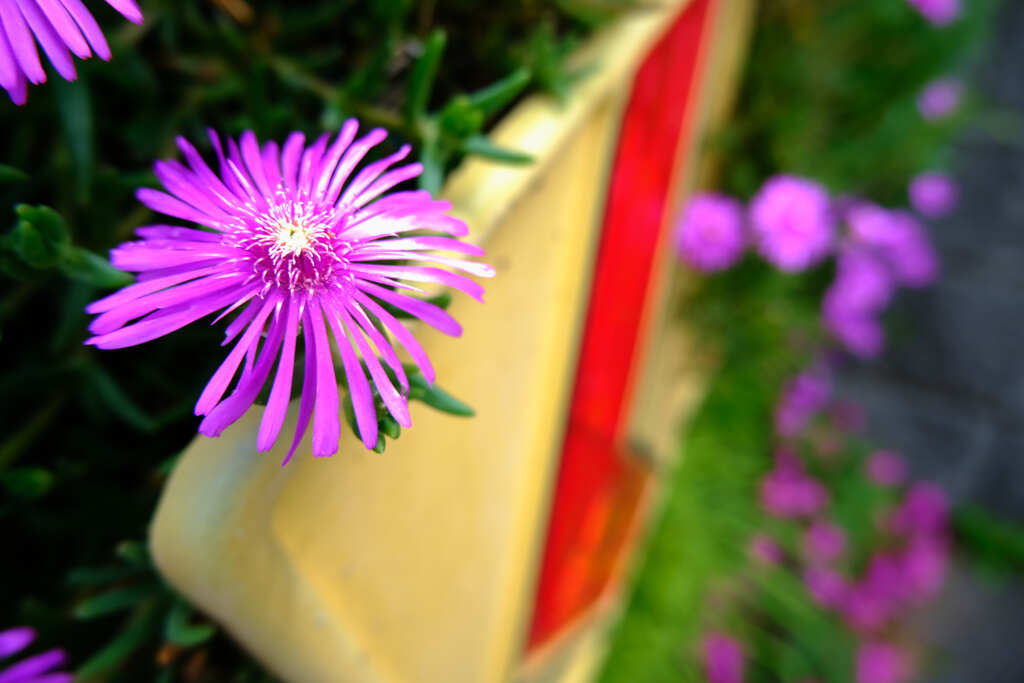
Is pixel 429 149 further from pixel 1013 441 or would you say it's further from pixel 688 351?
pixel 1013 441

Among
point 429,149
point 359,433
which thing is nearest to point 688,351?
point 429,149

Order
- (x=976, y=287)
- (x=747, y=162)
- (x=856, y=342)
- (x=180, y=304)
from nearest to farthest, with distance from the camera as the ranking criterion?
(x=180, y=304) → (x=747, y=162) → (x=856, y=342) → (x=976, y=287)

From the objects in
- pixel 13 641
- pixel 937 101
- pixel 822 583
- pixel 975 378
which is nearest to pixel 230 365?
pixel 13 641

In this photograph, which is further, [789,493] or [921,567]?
[921,567]

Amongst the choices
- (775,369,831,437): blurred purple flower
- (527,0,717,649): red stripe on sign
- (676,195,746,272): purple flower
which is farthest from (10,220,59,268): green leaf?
(775,369,831,437): blurred purple flower

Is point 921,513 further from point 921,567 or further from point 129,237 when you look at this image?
point 129,237
